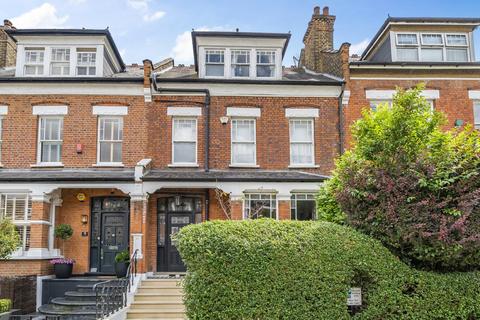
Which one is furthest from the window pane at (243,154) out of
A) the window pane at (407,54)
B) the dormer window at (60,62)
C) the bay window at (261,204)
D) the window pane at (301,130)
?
the window pane at (407,54)

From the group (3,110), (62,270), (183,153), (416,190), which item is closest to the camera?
(416,190)

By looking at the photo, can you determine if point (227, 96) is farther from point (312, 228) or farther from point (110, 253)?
point (312, 228)

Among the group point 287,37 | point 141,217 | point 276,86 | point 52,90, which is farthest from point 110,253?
→ point 287,37

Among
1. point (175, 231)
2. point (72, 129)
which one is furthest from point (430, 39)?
point (72, 129)

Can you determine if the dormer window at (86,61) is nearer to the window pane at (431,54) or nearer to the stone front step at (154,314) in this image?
the stone front step at (154,314)

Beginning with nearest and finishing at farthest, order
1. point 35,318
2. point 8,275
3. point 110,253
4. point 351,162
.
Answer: point 351,162 → point 35,318 → point 8,275 → point 110,253

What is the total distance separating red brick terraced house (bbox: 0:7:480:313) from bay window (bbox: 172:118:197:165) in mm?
38

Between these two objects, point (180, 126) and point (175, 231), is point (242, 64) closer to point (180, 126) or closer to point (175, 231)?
point (180, 126)

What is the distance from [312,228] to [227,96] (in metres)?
9.43

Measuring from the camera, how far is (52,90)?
635 inches

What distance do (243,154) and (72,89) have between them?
6266 millimetres

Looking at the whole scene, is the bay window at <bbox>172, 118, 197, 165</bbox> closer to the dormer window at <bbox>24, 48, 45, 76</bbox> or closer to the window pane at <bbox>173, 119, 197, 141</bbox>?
the window pane at <bbox>173, 119, 197, 141</bbox>

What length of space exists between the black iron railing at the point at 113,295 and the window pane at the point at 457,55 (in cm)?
1346

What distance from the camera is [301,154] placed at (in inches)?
655
